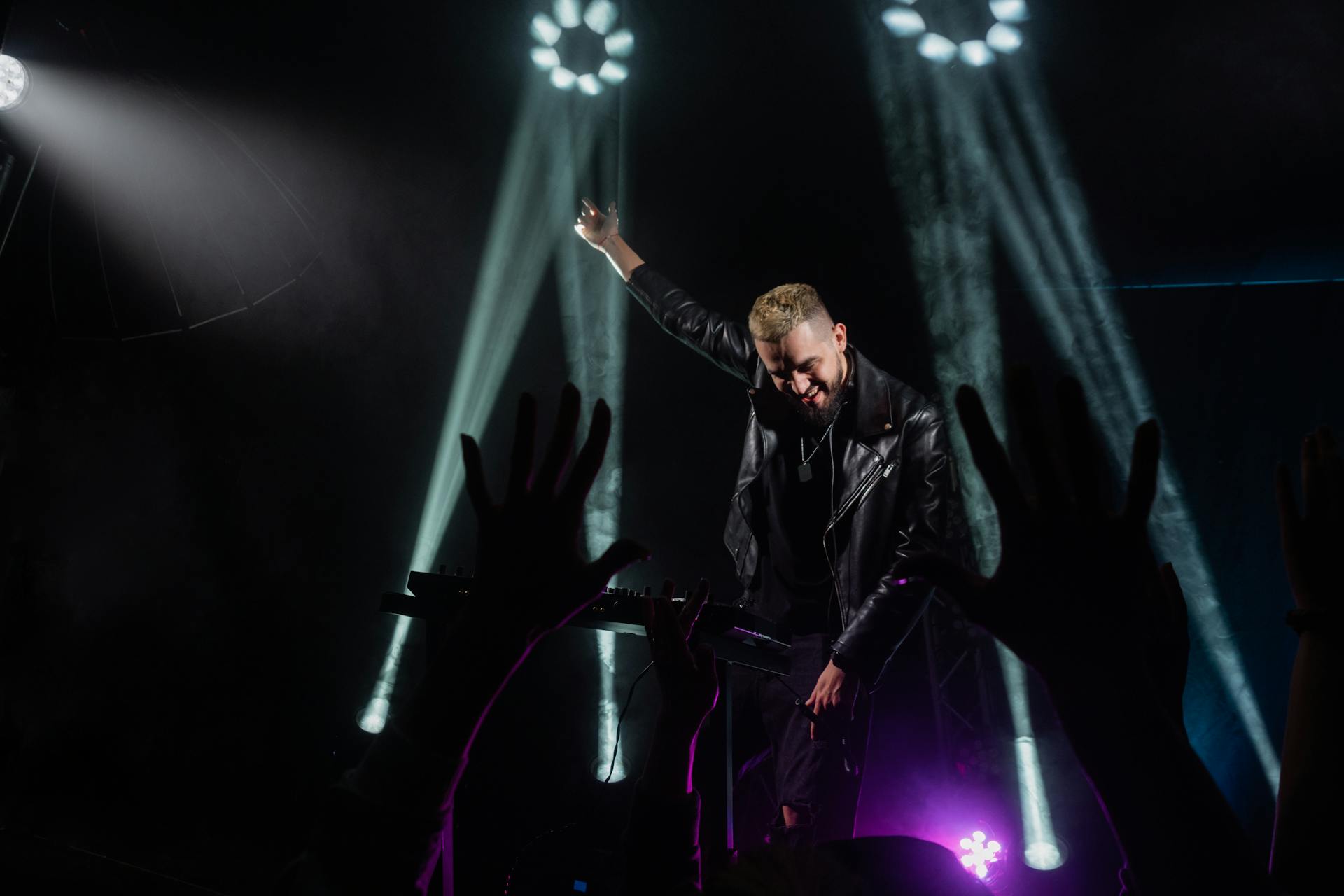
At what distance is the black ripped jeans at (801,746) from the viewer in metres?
2.38

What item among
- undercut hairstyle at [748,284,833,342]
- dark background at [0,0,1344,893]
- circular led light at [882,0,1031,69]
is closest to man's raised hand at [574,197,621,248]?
dark background at [0,0,1344,893]

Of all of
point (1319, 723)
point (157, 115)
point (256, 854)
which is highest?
point (157, 115)

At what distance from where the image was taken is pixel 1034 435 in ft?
2.31

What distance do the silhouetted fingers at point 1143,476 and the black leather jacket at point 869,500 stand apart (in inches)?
68.2

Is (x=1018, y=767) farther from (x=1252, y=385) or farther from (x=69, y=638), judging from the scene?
(x=69, y=638)

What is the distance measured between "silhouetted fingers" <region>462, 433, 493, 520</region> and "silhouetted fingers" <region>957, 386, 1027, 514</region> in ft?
1.78

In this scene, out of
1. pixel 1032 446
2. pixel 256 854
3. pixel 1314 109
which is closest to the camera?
pixel 1032 446

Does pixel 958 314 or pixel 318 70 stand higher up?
pixel 318 70

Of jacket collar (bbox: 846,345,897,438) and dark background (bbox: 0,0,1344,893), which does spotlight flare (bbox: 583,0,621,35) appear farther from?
jacket collar (bbox: 846,345,897,438)

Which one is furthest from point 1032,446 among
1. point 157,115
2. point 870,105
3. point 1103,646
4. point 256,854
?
point 157,115

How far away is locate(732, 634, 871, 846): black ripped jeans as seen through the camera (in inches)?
93.7

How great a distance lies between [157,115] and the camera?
4.41 meters

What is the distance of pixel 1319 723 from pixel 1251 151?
297 cm

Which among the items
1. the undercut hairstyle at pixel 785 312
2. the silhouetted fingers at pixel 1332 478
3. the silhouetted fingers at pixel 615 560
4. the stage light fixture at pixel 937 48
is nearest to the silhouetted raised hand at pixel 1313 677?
the silhouetted fingers at pixel 1332 478
